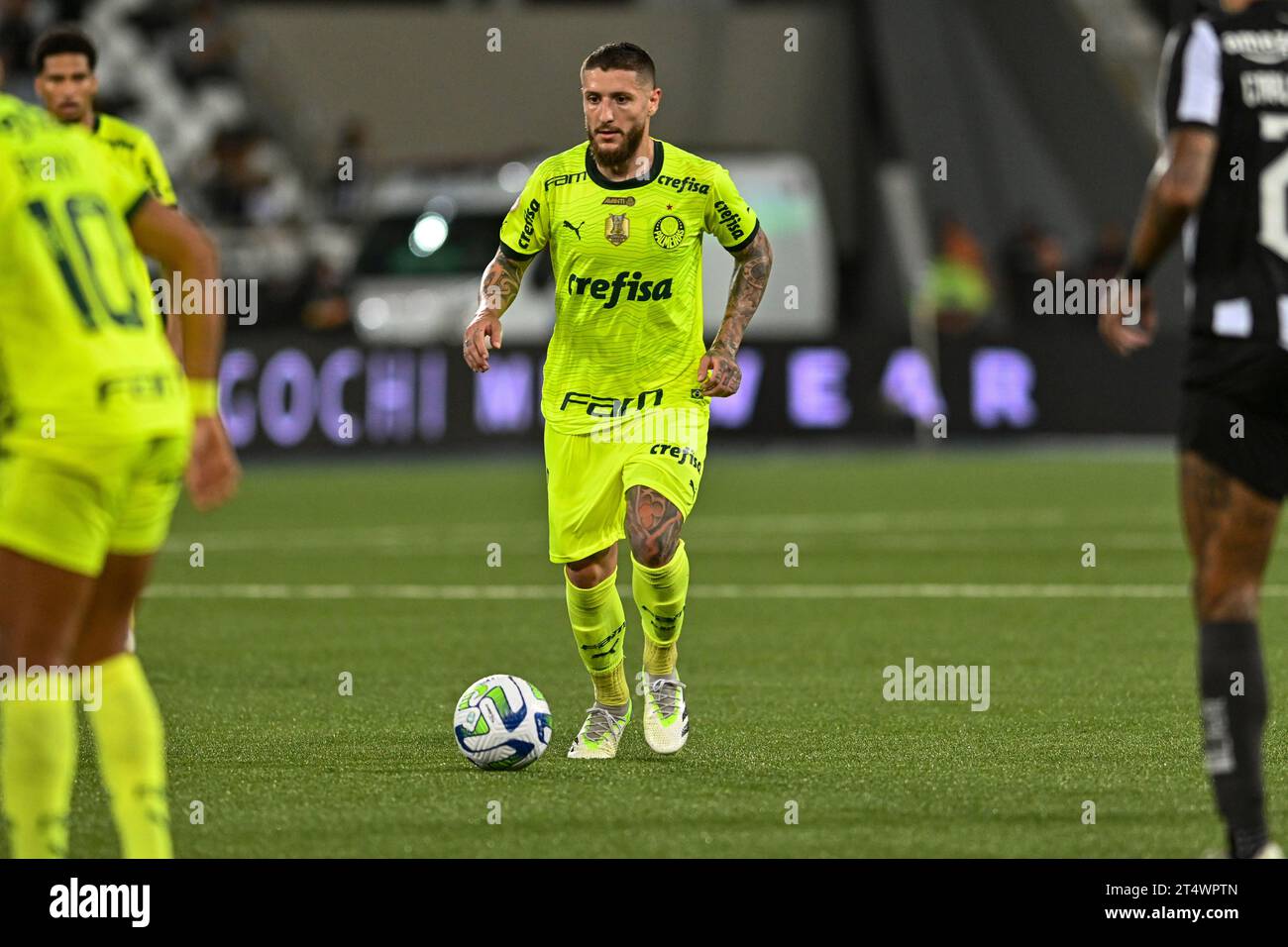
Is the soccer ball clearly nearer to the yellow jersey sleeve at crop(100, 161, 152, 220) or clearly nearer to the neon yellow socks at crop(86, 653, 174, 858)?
the neon yellow socks at crop(86, 653, 174, 858)

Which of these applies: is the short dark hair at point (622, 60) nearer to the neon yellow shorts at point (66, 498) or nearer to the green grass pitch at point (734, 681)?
the green grass pitch at point (734, 681)

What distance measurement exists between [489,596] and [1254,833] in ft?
26.5

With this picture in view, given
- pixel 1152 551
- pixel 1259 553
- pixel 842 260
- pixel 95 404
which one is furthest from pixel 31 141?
pixel 842 260

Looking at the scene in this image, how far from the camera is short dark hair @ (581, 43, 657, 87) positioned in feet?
26.1

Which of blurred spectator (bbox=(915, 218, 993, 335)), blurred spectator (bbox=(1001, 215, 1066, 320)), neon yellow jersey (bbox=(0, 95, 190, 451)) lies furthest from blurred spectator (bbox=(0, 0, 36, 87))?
neon yellow jersey (bbox=(0, 95, 190, 451))

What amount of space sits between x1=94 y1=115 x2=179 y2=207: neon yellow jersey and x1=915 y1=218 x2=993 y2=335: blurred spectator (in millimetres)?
18376

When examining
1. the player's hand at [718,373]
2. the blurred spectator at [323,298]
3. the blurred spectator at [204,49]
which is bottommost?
the player's hand at [718,373]

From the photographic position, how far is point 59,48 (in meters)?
9.04

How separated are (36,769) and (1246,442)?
2861mm

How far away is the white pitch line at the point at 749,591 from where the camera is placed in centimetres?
1331

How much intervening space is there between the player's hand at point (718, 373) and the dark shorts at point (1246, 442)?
2403 mm

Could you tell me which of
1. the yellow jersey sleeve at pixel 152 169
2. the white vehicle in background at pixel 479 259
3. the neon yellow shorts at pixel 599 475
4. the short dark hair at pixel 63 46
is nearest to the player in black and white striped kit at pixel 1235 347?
the neon yellow shorts at pixel 599 475

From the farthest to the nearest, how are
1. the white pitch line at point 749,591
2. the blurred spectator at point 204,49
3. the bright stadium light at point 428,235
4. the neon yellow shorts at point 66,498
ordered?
the blurred spectator at point 204,49, the bright stadium light at point 428,235, the white pitch line at point 749,591, the neon yellow shorts at point 66,498

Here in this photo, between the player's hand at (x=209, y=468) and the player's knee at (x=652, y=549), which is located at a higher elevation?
the player's knee at (x=652, y=549)
